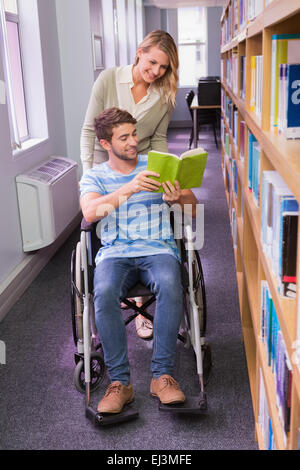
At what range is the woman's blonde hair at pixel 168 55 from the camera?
2.34 meters

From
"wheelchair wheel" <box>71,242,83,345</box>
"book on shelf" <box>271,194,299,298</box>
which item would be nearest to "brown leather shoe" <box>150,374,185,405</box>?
"wheelchair wheel" <box>71,242,83,345</box>

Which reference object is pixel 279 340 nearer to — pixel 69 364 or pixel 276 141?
pixel 276 141

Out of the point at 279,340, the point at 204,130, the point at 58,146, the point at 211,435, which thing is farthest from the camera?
the point at 204,130

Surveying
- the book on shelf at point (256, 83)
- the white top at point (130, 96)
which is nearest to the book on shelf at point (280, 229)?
the book on shelf at point (256, 83)

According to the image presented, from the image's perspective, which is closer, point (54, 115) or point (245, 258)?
point (245, 258)

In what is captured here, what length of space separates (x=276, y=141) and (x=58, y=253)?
281 centimetres

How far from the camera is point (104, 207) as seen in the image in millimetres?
2105

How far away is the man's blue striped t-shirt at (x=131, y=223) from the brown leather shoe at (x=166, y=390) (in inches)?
19.1

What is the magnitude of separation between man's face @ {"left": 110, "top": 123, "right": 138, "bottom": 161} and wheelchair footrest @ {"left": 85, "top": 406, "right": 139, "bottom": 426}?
0.97m

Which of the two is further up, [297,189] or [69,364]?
[297,189]

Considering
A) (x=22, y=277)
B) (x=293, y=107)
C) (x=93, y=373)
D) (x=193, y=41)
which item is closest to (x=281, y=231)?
(x=293, y=107)

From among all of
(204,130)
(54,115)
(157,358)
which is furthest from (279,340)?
(204,130)

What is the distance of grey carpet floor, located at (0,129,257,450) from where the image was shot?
191 cm

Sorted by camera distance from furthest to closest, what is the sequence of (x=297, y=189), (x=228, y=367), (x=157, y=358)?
(x=228, y=367) < (x=157, y=358) < (x=297, y=189)
